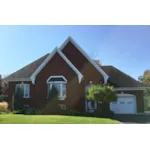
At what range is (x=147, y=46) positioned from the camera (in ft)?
36.4

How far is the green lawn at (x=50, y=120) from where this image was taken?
36.0ft

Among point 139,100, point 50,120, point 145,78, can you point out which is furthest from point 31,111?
point 145,78

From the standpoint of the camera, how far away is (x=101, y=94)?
37.9 ft

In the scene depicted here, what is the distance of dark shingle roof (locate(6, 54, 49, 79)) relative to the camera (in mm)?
11602

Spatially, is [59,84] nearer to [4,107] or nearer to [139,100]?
[4,107]

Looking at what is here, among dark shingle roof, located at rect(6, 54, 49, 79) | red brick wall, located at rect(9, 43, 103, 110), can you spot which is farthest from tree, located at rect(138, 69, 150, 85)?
dark shingle roof, located at rect(6, 54, 49, 79)

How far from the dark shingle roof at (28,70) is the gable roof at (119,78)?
2333mm

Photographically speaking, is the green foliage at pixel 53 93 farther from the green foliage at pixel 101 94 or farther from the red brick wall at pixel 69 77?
the green foliage at pixel 101 94

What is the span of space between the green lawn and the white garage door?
1.93 ft

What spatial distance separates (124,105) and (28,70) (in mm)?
3740
